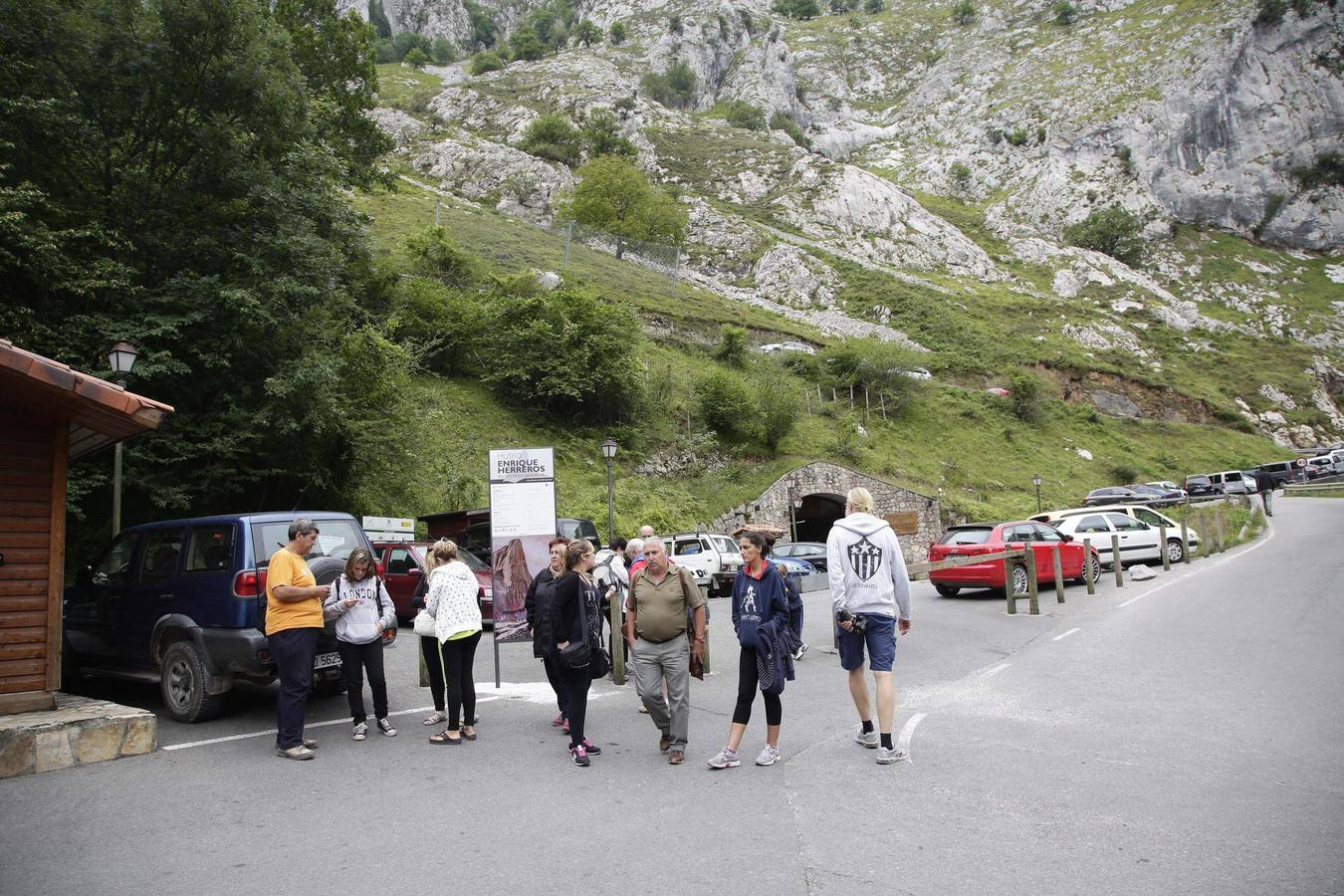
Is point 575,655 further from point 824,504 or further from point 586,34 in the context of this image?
point 586,34

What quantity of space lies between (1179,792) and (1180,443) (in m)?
58.0

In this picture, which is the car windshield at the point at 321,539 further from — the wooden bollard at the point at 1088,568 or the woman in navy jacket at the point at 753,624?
the wooden bollard at the point at 1088,568

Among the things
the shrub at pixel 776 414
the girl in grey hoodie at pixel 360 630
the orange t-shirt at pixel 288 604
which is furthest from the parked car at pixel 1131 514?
the orange t-shirt at pixel 288 604

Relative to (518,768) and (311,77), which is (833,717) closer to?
(518,768)

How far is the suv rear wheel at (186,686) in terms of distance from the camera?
6868mm

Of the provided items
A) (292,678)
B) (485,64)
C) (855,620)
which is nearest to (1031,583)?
(855,620)

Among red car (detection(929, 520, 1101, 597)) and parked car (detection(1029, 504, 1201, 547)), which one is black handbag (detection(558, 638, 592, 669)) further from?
parked car (detection(1029, 504, 1201, 547))

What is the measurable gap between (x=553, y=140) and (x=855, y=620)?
87.3m

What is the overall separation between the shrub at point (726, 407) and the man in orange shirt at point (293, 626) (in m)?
28.9

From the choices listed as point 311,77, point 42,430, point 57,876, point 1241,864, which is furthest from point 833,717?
point 311,77

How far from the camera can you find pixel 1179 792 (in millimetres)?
4820

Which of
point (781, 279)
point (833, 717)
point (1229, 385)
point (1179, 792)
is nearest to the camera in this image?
point (1179, 792)

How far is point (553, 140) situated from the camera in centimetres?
8431

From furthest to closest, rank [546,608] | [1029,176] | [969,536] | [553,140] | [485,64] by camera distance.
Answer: [485,64] → [1029,176] → [553,140] → [969,536] → [546,608]
